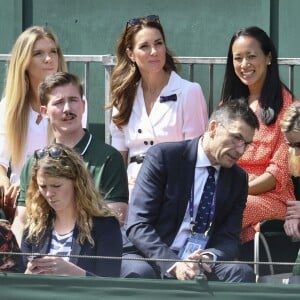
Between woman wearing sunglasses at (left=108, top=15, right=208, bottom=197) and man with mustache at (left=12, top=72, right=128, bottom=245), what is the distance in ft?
2.12

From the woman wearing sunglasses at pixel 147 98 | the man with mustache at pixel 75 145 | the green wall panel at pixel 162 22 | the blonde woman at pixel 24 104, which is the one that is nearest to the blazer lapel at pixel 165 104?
the woman wearing sunglasses at pixel 147 98

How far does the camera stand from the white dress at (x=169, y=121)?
7246mm

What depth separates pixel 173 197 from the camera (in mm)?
6387

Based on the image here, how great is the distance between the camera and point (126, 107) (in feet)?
24.4

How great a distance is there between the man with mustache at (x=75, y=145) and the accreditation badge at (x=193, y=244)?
14.6 inches

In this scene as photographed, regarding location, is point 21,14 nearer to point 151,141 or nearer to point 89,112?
point 89,112

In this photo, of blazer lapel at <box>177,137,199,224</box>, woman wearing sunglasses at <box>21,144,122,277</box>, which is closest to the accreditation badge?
blazer lapel at <box>177,137,199,224</box>

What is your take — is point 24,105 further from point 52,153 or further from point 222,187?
point 222,187

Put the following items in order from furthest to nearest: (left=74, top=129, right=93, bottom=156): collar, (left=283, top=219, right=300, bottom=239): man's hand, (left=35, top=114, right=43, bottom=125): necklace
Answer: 1. (left=35, top=114, right=43, bottom=125): necklace
2. (left=283, top=219, right=300, bottom=239): man's hand
3. (left=74, top=129, right=93, bottom=156): collar

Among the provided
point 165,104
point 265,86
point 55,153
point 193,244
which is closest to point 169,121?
point 165,104

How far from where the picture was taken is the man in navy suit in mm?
6277

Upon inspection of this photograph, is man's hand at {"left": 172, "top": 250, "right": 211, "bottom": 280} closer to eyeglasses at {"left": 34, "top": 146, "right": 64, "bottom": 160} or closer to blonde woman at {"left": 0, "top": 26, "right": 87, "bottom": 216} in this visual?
eyeglasses at {"left": 34, "top": 146, "right": 64, "bottom": 160}

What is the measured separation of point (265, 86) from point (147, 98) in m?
0.73

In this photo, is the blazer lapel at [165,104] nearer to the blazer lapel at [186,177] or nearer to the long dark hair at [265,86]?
the long dark hair at [265,86]
